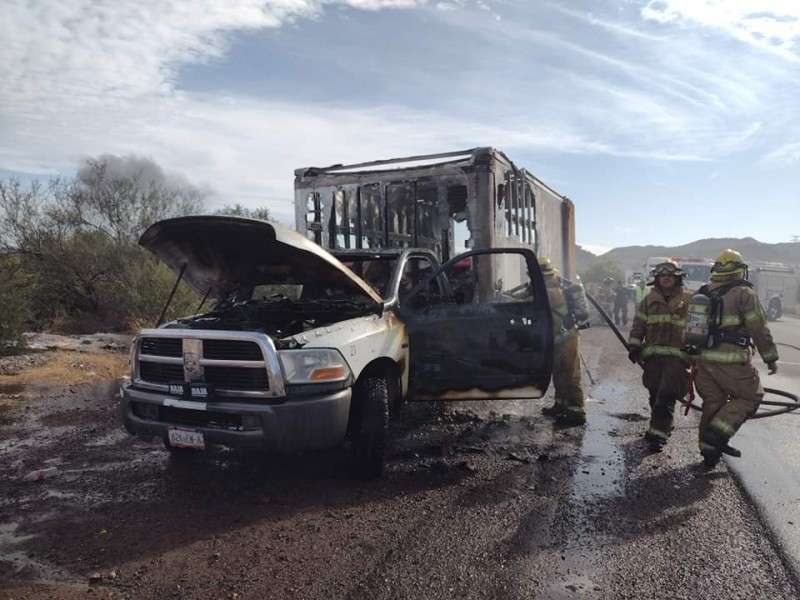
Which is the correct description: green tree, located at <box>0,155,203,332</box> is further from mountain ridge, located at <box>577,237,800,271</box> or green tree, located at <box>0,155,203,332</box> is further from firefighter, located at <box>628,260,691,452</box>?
mountain ridge, located at <box>577,237,800,271</box>

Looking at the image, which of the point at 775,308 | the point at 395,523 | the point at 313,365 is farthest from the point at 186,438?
the point at 775,308

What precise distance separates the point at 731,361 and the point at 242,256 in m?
3.98

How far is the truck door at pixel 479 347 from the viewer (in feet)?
16.3

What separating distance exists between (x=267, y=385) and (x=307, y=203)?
5.12 m

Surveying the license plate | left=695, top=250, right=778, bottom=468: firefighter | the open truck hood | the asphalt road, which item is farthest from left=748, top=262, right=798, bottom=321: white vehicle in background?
the license plate

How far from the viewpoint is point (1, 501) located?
390cm

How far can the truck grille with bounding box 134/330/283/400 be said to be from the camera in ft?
12.2

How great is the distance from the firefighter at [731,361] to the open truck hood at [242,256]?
268 cm

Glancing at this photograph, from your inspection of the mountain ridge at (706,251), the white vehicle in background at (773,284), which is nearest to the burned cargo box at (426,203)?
the white vehicle in background at (773,284)

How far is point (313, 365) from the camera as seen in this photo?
379cm

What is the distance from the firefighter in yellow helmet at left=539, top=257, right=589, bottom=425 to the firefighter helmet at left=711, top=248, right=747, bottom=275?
4.93ft

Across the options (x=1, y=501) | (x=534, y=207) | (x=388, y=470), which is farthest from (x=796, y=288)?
(x=1, y=501)

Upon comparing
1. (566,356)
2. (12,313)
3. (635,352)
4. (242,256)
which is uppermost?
(242,256)

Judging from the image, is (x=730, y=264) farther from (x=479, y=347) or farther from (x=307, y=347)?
(x=307, y=347)
